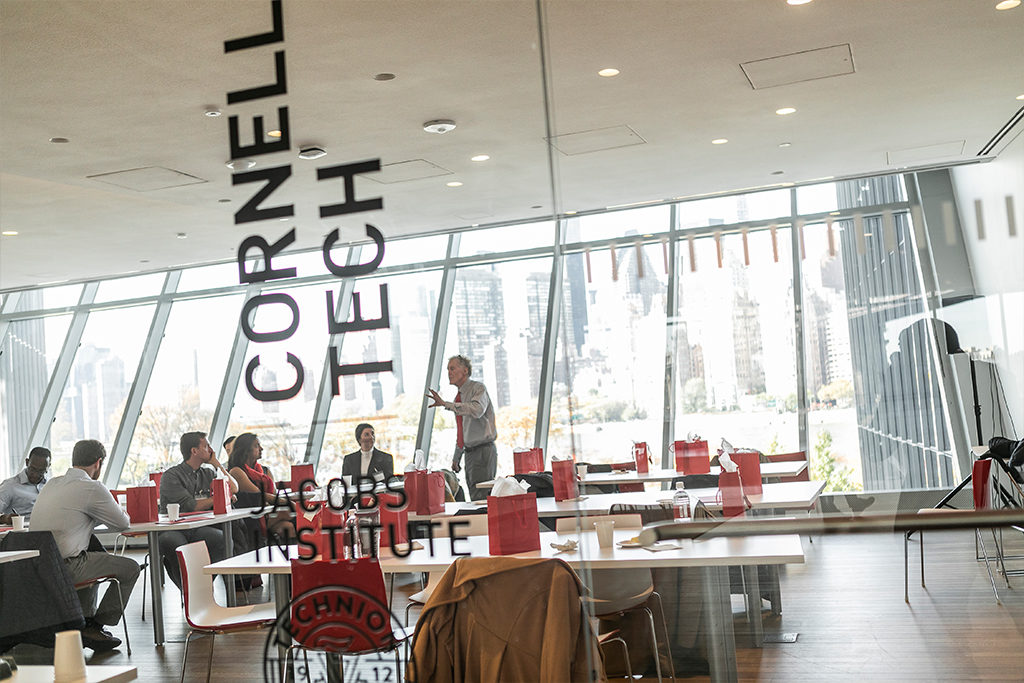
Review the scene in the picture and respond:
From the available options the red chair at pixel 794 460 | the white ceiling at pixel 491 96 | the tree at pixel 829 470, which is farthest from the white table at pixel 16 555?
the tree at pixel 829 470

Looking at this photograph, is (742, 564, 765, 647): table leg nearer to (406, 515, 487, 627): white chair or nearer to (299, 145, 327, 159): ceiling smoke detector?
(406, 515, 487, 627): white chair

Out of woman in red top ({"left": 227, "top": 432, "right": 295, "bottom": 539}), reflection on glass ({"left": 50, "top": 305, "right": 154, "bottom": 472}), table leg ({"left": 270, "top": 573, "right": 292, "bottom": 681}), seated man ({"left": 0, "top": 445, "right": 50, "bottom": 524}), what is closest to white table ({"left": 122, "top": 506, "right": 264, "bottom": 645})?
reflection on glass ({"left": 50, "top": 305, "right": 154, "bottom": 472})

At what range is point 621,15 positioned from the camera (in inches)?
147

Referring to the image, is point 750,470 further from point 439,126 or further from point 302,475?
point 439,126

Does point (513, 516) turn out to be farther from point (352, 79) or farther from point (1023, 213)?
point (1023, 213)

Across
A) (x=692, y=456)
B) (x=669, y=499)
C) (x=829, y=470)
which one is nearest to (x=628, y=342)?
(x=692, y=456)

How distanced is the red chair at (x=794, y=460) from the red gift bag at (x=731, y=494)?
19cm

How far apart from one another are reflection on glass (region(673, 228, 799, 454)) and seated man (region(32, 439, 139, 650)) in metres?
3.25

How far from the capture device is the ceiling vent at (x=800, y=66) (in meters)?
4.30

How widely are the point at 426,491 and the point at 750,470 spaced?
1363mm

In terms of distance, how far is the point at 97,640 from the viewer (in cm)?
521

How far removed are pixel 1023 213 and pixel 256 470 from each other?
3460mm

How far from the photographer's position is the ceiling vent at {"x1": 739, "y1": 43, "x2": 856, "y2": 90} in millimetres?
4301

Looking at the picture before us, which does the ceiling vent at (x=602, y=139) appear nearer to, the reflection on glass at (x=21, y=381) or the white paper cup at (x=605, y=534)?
the white paper cup at (x=605, y=534)
